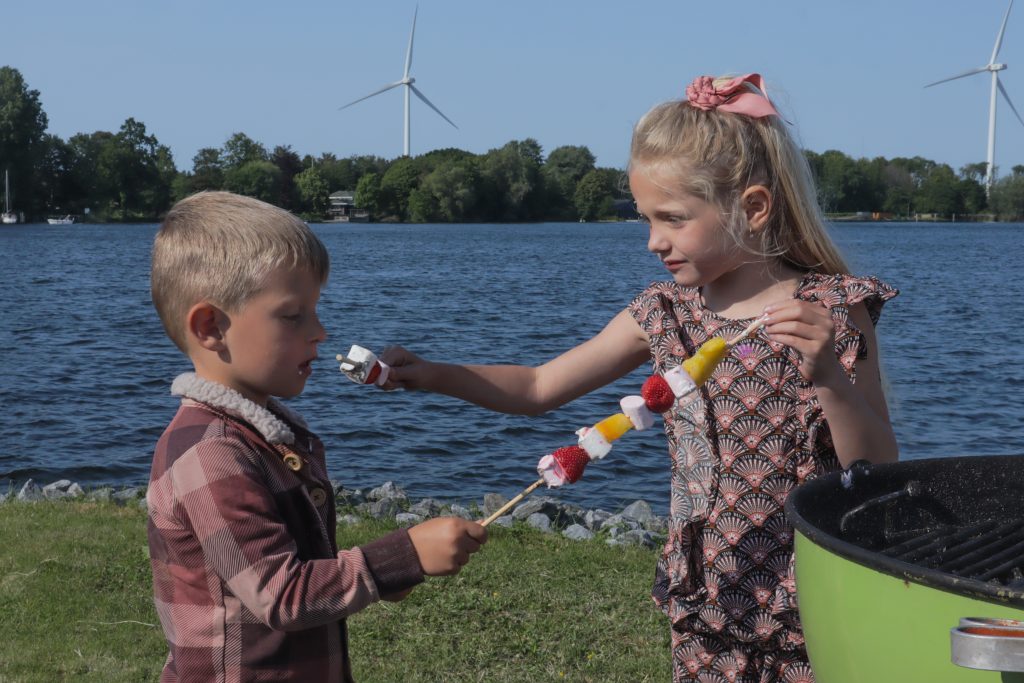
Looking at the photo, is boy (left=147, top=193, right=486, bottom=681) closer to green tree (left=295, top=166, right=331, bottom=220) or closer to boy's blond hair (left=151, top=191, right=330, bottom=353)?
boy's blond hair (left=151, top=191, right=330, bottom=353)

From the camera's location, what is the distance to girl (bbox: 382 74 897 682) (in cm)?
273

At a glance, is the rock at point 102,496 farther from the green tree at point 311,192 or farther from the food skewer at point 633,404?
the green tree at point 311,192

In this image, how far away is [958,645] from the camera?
1589 millimetres

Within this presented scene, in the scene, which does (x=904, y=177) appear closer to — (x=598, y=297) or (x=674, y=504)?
(x=598, y=297)

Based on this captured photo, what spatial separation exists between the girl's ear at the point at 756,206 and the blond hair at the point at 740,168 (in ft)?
0.05

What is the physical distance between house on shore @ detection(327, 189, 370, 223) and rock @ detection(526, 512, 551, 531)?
321 feet

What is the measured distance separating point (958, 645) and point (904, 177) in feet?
377

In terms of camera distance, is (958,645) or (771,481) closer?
(958,645)

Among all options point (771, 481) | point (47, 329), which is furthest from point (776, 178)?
point (47, 329)

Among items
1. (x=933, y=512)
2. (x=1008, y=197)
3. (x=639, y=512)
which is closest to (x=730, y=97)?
(x=933, y=512)

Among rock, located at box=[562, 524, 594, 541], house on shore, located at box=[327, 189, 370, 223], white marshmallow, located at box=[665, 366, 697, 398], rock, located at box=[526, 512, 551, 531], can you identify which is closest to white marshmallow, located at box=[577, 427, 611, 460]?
white marshmallow, located at box=[665, 366, 697, 398]

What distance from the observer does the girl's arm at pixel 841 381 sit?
2465 millimetres

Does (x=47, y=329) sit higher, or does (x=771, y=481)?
(x=771, y=481)

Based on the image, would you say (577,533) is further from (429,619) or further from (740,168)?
(740,168)
